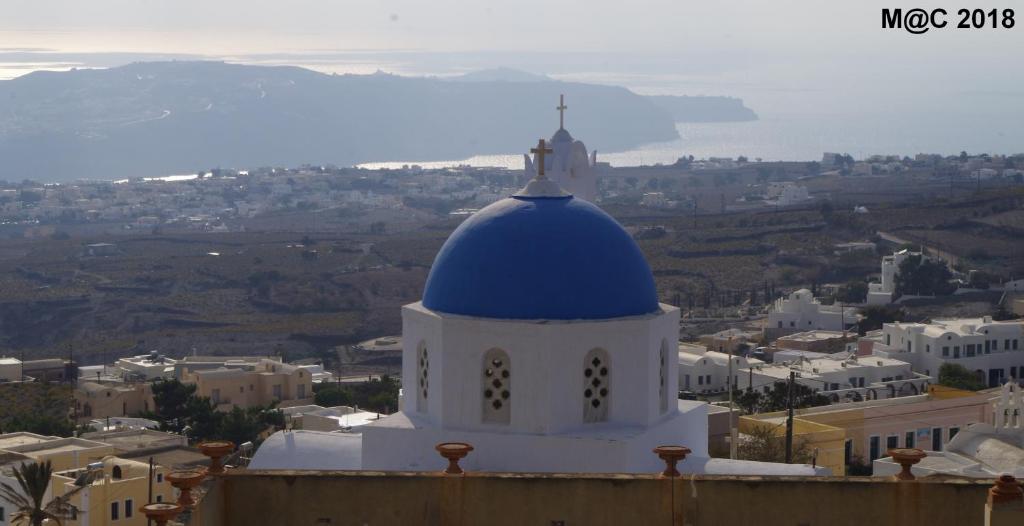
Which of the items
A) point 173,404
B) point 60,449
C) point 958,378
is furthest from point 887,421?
point 173,404

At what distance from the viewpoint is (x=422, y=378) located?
48.3ft

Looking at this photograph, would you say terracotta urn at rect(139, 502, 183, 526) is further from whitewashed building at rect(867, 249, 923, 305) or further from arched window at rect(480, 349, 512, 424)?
whitewashed building at rect(867, 249, 923, 305)

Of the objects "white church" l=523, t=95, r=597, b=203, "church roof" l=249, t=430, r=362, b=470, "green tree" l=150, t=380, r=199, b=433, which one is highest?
"white church" l=523, t=95, r=597, b=203

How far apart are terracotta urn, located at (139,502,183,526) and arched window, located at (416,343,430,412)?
3840 mm

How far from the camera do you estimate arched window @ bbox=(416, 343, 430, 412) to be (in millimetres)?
14664

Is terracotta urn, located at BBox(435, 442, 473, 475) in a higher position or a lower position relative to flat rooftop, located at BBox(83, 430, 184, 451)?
higher

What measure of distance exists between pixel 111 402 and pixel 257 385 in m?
3.96

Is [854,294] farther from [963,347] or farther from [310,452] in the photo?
[310,452]

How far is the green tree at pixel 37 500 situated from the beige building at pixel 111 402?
1721 cm

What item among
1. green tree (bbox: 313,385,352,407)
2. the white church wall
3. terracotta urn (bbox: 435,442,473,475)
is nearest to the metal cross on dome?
the white church wall

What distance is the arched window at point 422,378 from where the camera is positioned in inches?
577

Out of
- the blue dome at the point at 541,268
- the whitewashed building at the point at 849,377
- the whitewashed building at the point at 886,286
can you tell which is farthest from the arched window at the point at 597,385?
the whitewashed building at the point at 886,286

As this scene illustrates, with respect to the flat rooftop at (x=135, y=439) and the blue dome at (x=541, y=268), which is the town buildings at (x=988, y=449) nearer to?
the blue dome at (x=541, y=268)

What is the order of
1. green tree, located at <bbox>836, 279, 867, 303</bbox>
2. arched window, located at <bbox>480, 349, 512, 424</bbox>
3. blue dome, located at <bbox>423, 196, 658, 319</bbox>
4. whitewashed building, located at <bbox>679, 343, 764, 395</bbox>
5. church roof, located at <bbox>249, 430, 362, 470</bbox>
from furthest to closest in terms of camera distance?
green tree, located at <bbox>836, 279, 867, 303</bbox> < whitewashed building, located at <bbox>679, 343, 764, 395</bbox> < church roof, located at <bbox>249, 430, 362, 470</bbox> < blue dome, located at <bbox>423, 196, 658, 319</bbox> < arched window, located at <bbox>480, 349, 512, 424</bbox>
